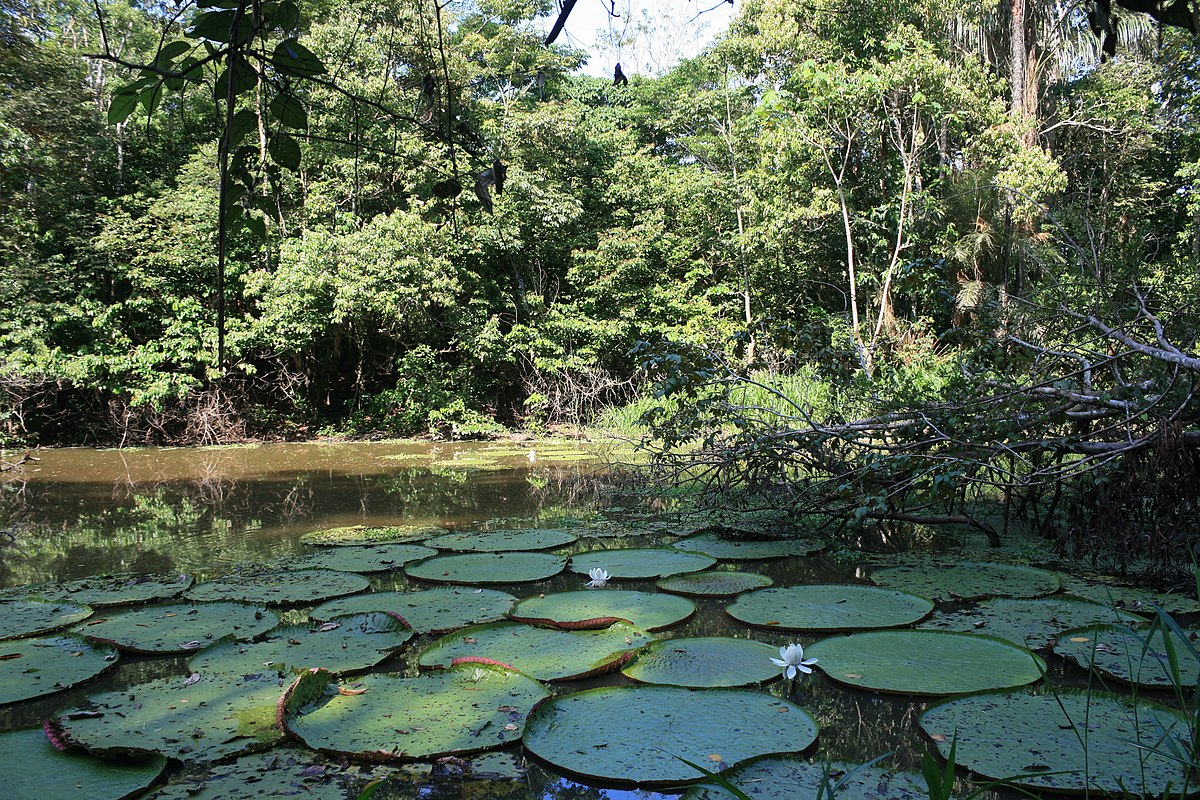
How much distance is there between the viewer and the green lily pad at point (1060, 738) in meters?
1.45

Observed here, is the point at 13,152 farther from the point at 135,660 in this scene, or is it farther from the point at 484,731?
the point at 484,731

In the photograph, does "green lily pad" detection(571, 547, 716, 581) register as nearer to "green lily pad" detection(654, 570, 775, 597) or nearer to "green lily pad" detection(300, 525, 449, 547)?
"green lily pad" detection(654, 570, 775, 597)

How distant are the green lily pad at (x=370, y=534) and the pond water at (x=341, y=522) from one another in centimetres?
11

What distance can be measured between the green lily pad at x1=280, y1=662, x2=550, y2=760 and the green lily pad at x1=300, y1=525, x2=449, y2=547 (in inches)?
76.4

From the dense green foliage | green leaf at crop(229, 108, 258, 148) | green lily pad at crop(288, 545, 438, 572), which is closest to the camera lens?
green leaf at crop(229, 108, 258, 148)

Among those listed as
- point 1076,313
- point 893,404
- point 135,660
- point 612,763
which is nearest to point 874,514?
point 893,404

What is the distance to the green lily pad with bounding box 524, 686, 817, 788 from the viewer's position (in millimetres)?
1564

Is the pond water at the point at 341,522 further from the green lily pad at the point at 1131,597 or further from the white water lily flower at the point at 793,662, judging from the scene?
the green lily pad at the point at 1131,597

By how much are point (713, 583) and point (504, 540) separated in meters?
1.25

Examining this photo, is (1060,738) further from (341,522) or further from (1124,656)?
(341,522)

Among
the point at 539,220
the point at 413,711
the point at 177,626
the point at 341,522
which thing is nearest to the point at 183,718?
the point at 413,711

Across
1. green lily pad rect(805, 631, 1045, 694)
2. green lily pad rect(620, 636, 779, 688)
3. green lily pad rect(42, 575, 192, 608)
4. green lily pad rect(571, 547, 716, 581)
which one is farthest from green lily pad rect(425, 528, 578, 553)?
green lily pad rect(805, 631, 1045, 694)

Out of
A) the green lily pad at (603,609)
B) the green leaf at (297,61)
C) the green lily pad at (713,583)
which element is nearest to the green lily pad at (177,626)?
the green lily pad at (603,609)

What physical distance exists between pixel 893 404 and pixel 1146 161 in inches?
472
